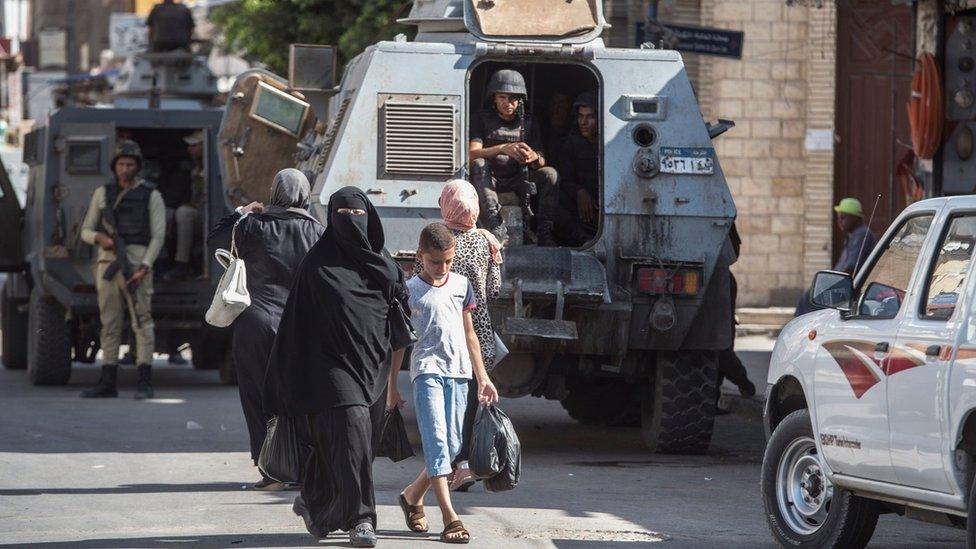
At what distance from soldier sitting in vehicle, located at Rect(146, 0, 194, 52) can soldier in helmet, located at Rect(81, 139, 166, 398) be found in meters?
7.09

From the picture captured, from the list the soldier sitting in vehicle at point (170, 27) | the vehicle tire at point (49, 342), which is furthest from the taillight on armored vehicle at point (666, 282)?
the soldier sitting in vehicle at point (170, 27)

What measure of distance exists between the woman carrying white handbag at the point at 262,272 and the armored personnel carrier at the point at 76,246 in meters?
5.70

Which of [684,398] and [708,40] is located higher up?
[708,40]

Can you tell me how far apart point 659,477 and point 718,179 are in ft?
6.40

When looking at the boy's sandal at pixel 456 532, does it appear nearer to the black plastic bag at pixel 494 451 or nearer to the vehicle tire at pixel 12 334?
the black plastic bag at pixel 494 451

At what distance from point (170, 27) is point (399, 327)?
14700 mm

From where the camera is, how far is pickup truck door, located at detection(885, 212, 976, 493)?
21.0ft

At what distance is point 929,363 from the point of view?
6.50m

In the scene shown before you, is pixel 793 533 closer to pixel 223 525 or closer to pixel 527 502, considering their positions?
pixel 527 502

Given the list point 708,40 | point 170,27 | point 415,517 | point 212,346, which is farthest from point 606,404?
point 170,27

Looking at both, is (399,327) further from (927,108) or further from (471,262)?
(927,108)

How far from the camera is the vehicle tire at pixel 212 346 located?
16.0 meters

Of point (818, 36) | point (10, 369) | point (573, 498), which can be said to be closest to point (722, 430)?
point (573, 498)

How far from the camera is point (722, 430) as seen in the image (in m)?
13.2
